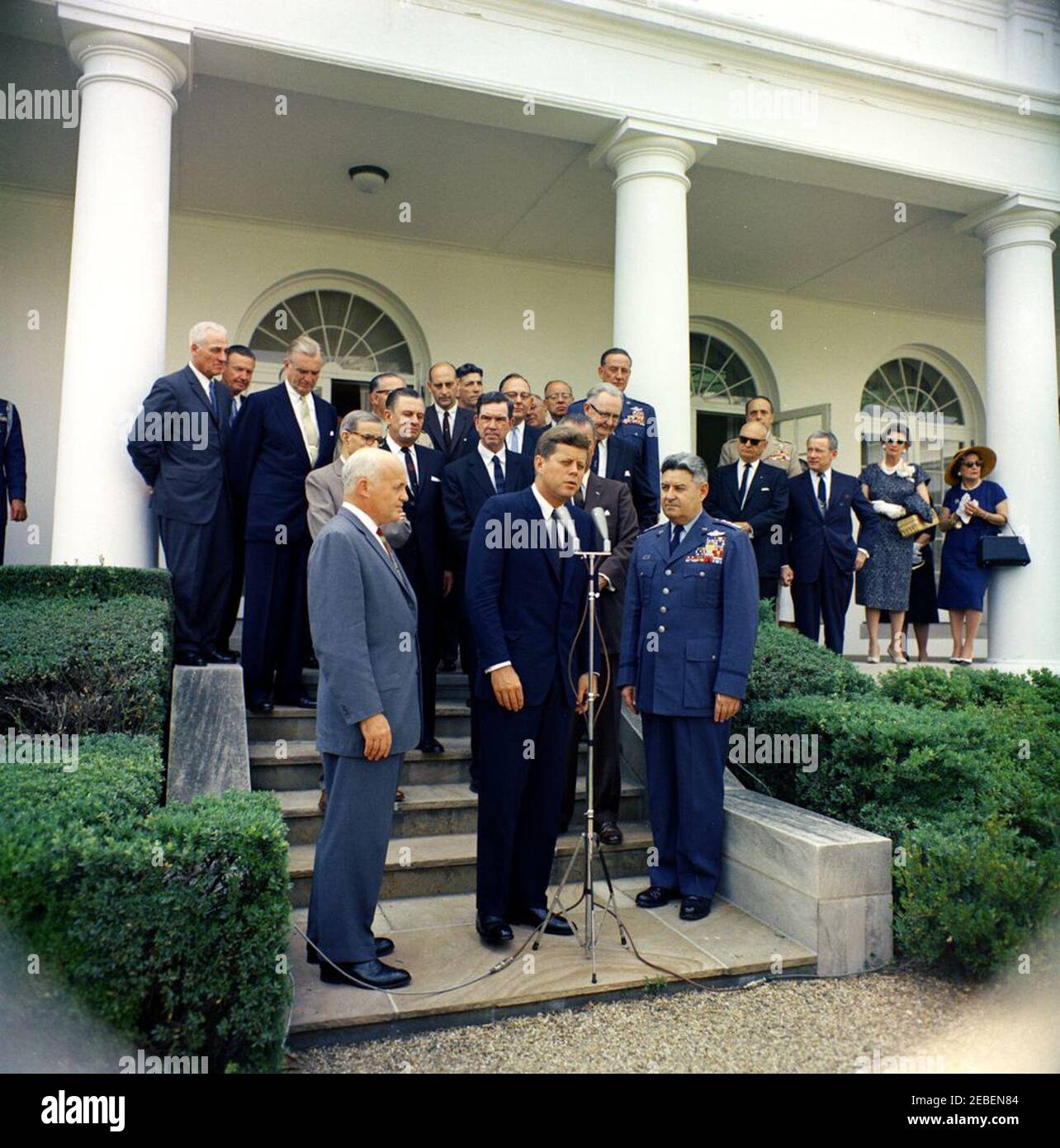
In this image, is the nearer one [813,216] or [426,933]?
[426,933]

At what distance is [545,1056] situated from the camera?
136 inches

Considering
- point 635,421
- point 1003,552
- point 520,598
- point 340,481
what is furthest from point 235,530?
point 1003,552

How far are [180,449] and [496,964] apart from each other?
3.84 meters

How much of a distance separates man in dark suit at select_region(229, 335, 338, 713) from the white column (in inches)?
112

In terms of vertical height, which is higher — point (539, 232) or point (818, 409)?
point (539, 232)

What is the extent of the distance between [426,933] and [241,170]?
7938mm

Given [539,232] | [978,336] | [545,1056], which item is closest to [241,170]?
[539,232]

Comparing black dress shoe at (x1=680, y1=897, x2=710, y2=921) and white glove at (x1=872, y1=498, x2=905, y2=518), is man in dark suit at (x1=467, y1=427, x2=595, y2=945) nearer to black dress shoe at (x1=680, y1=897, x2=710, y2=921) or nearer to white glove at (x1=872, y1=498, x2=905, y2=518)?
black dress shoe at (x1=680, y1=897, x2=710, y2=921)

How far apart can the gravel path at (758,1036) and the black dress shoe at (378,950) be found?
1.62 feet

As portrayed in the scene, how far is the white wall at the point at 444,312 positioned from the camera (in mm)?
9781

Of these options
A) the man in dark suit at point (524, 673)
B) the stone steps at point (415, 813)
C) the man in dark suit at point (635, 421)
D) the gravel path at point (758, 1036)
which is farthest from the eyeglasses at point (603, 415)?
the gravel path at point (758, 1036)

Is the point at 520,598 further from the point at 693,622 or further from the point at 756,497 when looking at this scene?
the point at 756,497
